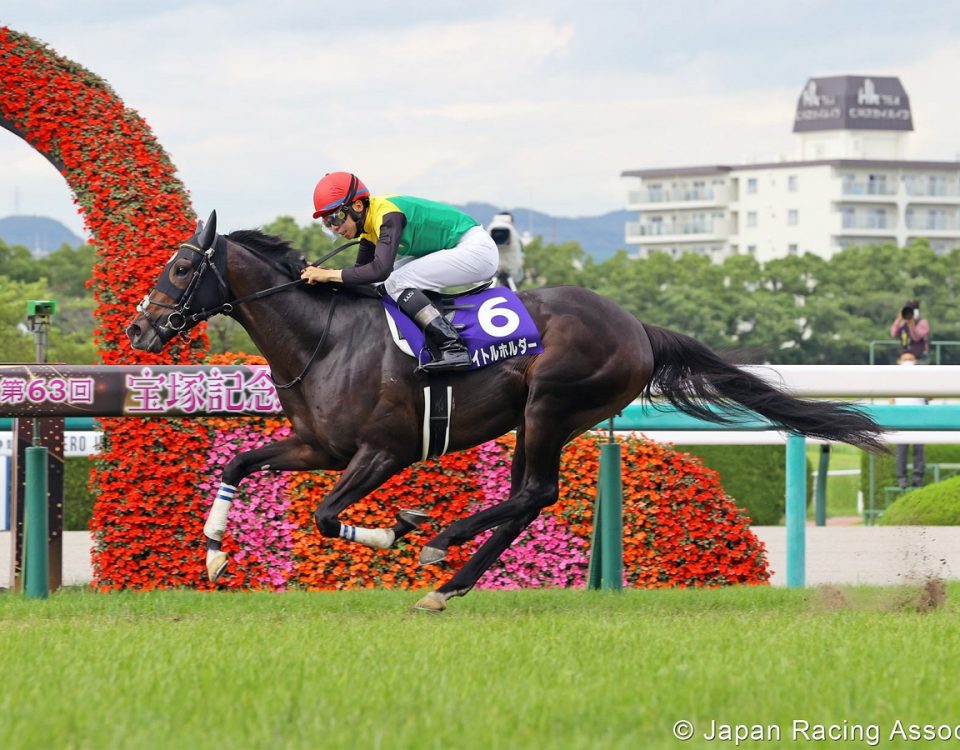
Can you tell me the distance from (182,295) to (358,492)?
108 cm

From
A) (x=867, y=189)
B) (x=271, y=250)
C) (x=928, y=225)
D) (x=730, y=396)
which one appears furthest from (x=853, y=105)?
(x=271, y=250)

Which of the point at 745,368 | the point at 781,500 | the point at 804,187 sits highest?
the point at 804,187

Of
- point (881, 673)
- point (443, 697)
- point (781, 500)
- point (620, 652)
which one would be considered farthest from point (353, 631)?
point (781, 500)

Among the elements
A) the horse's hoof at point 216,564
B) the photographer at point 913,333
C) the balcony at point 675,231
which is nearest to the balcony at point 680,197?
the balcony at point 675,231

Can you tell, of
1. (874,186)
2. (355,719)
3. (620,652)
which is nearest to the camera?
(355,719)

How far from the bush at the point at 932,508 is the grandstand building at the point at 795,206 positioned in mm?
93163

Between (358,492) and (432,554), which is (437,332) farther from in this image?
(432,554)

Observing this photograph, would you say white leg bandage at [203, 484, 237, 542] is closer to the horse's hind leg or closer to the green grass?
the green grass

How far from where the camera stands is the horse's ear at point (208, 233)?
20.9 feet

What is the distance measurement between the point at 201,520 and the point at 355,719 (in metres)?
3.80

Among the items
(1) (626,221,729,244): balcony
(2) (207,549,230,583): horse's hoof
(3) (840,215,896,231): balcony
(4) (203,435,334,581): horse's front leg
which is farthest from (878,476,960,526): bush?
(1) (626,221,729,244): balcony

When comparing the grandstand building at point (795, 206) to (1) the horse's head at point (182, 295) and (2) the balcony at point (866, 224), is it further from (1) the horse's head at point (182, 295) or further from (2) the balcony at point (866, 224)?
(1) the horse's head at point (182, 295)

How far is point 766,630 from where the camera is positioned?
5570 mm

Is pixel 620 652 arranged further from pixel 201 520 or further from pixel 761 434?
pixel 761 434
